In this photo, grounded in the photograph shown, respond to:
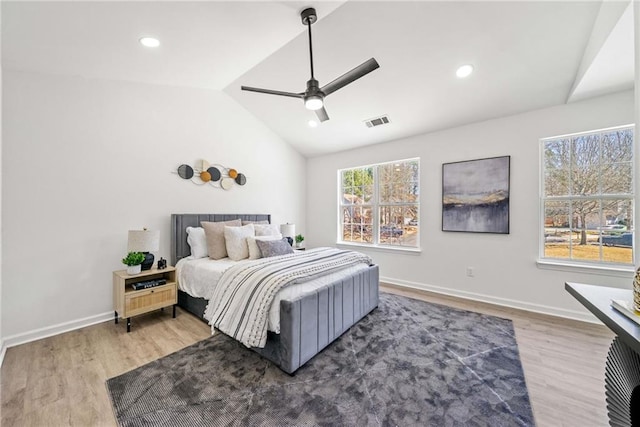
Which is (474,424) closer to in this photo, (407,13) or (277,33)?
(407,13)

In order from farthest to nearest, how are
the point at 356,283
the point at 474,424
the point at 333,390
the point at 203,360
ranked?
the point at 356,283 < the point at 203,360 < the point at 333,390 < the point at 474,424

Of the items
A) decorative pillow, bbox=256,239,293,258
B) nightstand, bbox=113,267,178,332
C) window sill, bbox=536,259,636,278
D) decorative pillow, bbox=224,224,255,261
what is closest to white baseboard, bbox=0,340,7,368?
nightstand, bbox=113,267,178,332

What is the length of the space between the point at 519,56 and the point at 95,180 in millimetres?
4671

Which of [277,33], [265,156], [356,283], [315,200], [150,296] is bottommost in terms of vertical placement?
[150,296]

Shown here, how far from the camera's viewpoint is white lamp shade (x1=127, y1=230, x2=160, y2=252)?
2.67 m

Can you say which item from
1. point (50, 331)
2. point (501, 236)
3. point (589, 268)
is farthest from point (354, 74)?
point (50, 331)

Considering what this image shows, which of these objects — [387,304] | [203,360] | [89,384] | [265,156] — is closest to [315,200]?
[265,156]

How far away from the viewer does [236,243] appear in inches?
126

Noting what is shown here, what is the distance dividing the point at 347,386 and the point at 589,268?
3.04 m

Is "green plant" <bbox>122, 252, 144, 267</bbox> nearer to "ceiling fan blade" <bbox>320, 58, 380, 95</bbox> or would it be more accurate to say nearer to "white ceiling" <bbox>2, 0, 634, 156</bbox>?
"white ceiling" <bbox>2, 0, 634, 156</bbox>

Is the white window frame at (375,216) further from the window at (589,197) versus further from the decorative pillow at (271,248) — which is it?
the decorative pillow at (271,248)

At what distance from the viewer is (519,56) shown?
2461 millimetres

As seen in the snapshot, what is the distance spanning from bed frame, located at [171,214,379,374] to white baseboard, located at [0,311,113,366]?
2.66ft

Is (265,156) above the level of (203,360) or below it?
above
